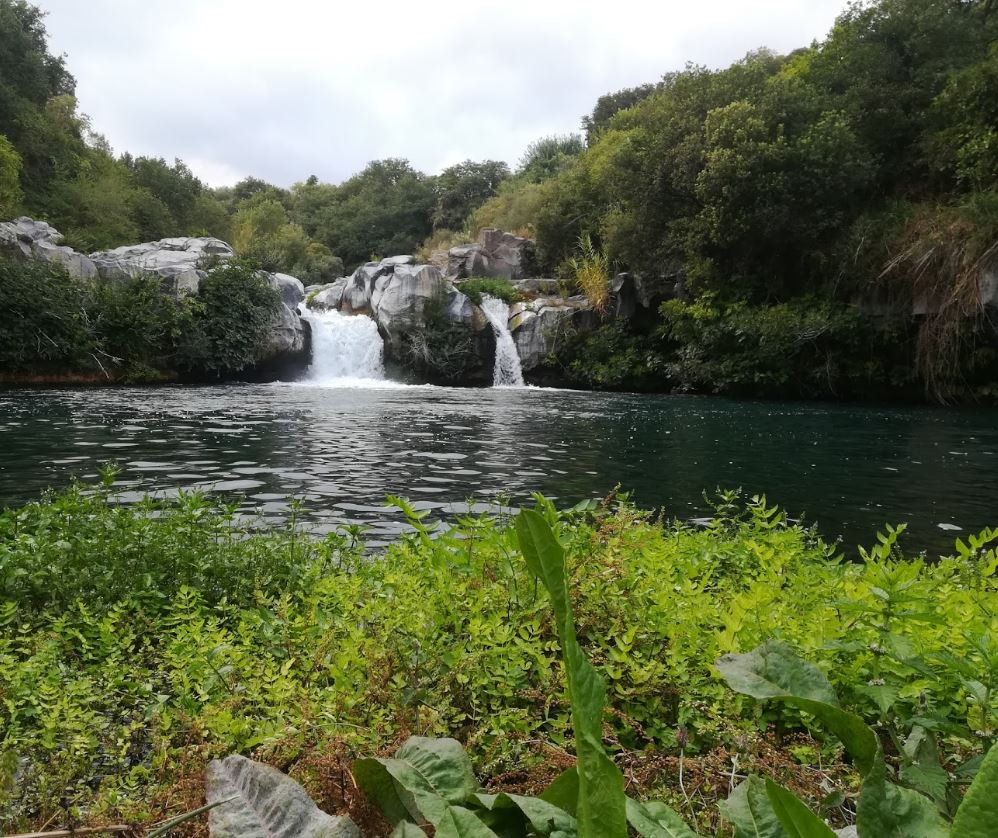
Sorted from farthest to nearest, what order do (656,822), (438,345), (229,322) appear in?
(438,345), (229,322), (656,822)

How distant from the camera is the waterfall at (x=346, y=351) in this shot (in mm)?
25812

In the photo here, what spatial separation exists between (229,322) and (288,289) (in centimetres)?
488

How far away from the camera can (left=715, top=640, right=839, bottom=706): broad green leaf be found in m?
1.32

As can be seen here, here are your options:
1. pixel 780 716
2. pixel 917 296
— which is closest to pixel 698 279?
pixel 917 296

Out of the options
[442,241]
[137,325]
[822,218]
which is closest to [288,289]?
[137,325]

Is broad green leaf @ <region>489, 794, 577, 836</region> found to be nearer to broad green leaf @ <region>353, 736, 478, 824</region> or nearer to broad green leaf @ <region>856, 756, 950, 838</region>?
broad green leaf @ <region>353, 736, 478, 824</region>

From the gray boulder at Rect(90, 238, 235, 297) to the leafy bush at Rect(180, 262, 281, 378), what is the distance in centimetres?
60

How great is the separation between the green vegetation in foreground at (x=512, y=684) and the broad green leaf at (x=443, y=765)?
19 centimetres

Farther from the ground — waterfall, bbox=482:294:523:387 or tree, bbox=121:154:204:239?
tree, bbox=121:154:204:239

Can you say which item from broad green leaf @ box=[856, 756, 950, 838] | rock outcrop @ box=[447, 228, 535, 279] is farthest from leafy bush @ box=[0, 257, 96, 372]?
broad green leaf @ box=[856, 756, 950, 838]

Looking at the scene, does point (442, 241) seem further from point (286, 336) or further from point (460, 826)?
point (460, 826)

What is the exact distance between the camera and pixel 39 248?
72.8ft

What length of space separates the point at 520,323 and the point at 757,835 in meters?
25.7

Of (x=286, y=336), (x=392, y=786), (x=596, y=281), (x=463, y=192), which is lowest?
(x=392, y=786)
